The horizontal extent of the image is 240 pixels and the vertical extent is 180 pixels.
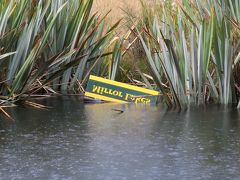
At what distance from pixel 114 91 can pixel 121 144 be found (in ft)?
10.1

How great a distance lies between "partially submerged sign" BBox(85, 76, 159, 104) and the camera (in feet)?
30.6

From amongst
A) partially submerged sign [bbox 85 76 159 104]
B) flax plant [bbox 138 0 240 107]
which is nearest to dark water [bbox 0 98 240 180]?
flax plant [bbox 138 0 240 107]

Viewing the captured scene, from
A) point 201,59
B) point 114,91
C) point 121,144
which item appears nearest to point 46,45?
point 114,91

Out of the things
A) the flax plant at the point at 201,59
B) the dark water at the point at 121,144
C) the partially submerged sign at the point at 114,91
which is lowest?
the dark water at the point at 121,144

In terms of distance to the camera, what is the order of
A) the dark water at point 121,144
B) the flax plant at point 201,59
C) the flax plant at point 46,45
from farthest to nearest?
1. the flax plant at point 46,45
2. the flax plant at point 201,59
3. the dark water at point 121,144

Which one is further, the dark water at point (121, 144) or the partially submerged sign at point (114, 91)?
the partially submerged sign at point (114, 91)

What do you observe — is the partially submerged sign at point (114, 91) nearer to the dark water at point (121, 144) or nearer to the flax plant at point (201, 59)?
the flax plant at point (201, 59)

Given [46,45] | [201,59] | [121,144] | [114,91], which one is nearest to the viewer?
[121,144]

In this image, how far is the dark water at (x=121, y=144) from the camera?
5.44 metres

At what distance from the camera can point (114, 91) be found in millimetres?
9445

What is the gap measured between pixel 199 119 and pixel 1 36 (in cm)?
258

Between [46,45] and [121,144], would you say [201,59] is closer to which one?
[46,45]

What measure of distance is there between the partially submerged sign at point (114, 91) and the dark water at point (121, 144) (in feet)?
1.79

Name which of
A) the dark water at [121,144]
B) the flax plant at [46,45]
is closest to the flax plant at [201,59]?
the dark water at [121,144]
